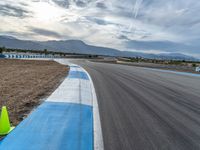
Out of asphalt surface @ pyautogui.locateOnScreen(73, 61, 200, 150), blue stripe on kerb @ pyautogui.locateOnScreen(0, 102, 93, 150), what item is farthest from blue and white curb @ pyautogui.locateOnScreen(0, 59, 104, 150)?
asphalt surface @ pyautogui.locateOnScreen(73, 61, 200, 150)

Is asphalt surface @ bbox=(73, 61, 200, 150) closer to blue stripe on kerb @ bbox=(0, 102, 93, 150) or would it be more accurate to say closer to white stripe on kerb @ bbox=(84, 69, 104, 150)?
white stripe on kerb @ bbox=(84, 69, 104, 150)

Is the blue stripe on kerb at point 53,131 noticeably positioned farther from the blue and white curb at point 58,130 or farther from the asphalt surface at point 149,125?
the asphalt surface at point 149,125

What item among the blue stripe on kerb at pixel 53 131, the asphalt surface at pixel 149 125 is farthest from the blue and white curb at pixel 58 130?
the asphalt surface at pixel 149 125

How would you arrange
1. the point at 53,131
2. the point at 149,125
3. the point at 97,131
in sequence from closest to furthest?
the point at 53,131 < the point at 97,131 < the point at 149,125

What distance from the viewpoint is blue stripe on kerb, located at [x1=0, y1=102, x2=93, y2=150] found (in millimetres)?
3561

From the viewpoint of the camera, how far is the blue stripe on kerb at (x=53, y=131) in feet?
11.7

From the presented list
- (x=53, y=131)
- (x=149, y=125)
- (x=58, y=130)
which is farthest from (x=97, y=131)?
(x=149, y=125)

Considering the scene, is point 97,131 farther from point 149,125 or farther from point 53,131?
point 149,125

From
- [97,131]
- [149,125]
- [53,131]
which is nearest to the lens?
[53,131]

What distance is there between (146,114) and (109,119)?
4.35ft

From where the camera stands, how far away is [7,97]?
23.7ft

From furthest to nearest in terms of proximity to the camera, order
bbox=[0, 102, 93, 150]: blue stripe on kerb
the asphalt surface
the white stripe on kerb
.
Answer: the asphalt surface, the white stripe on kerb, bbox=[0, 102, 93, 150]: blue stripe on kerb

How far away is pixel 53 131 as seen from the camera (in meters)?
4.20

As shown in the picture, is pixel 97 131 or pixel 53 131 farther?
pixel 97 131
